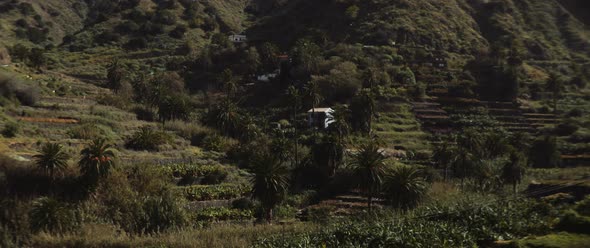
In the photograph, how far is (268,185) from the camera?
145 ft

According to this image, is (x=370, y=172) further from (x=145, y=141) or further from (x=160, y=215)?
(x=145, y=141)

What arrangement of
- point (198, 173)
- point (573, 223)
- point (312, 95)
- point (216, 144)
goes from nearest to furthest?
point (573, 223) → point (198, 173) → point (216, 144) → point (312, 95)

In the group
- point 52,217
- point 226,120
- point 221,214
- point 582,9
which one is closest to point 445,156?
point 582,9

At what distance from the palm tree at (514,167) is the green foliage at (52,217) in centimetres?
4179

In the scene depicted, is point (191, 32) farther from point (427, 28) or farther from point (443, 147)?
point (443, 147)

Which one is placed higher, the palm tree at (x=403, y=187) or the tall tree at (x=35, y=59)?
the tall tree at (x=35, y=59)

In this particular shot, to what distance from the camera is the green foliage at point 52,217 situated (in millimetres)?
32812

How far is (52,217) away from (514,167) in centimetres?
4525

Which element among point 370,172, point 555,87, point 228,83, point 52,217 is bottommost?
point 52,217

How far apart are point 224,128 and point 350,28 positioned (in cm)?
5301

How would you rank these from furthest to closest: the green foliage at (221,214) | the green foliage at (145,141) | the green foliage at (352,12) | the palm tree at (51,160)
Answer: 1. the green foliage at (352,12)
2. the green foliage at (145,141)
3. the green foliage at (221,214)
4. the palm tree at (51,160)

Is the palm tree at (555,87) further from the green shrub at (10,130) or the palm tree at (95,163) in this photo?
the green shrub at (10,130)

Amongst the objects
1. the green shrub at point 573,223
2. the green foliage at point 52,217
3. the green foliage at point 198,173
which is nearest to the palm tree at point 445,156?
the green foliage at point 198,173

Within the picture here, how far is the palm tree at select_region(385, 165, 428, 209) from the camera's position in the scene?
41.5 m
